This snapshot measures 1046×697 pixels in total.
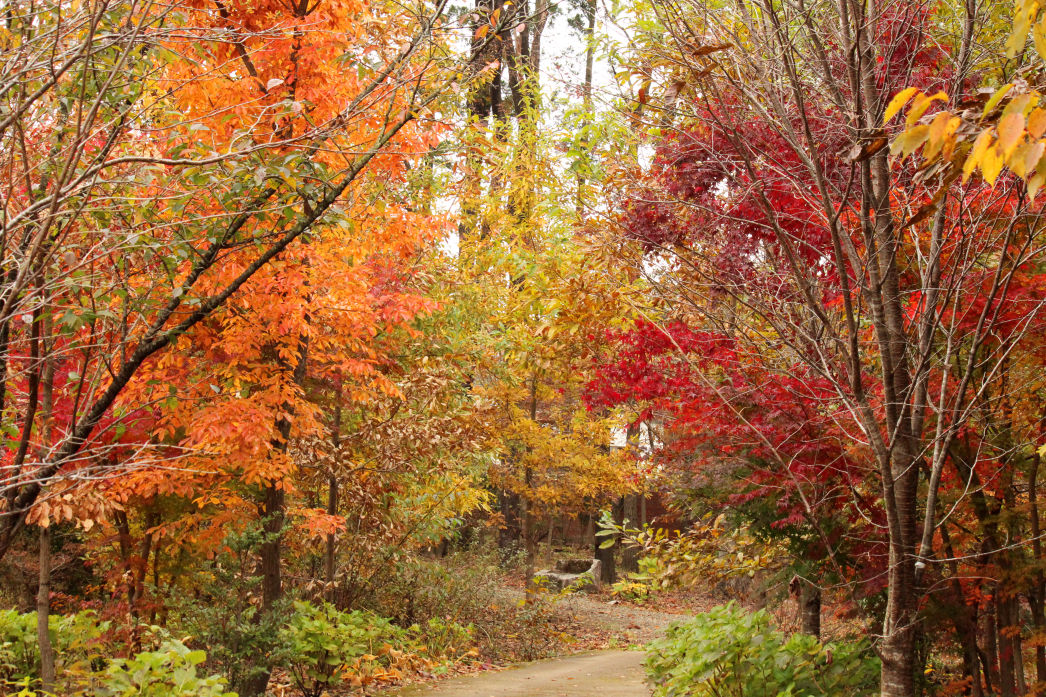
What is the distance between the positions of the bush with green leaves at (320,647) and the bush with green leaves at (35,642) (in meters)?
1.44

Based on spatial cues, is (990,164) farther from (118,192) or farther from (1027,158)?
(118,192)

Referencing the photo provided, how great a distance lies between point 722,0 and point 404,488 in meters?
6.38

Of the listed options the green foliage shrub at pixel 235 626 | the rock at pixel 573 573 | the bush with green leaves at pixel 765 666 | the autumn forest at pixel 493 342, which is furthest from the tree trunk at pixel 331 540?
the rock at pixel 573 573

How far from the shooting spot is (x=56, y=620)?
20.4ft

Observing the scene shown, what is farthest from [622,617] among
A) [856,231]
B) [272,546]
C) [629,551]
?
[856,231]

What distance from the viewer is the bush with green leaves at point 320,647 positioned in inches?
275

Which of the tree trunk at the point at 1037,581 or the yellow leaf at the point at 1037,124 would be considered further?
the tree trunk at the point at 1037,581

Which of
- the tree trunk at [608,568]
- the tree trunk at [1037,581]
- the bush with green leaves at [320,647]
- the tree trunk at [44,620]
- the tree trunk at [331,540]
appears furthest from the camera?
the tree trunk at [608,568]

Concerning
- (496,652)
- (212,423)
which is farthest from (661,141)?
(496,652)

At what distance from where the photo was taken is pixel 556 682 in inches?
334

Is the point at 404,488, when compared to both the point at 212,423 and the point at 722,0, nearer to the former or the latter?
the point at 212,423

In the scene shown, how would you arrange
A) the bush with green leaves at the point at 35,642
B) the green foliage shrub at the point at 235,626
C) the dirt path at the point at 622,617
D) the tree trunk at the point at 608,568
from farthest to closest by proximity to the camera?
the tree trunk at the point at 608,568, the dirt path at the point at 622,617, the green foliage shrub at the point at 235,626, the bush with green leaves at the point at 35,642

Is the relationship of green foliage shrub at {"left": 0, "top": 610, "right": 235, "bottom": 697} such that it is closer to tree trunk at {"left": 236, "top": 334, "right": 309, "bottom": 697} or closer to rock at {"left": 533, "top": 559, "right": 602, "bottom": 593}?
tree trunk at {"left": 236, "top": 334, "right": 309, "bottom": 697}

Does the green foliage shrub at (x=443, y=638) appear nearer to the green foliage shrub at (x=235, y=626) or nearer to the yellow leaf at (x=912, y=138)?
the green foliage shrub at (x=235, y=626)
